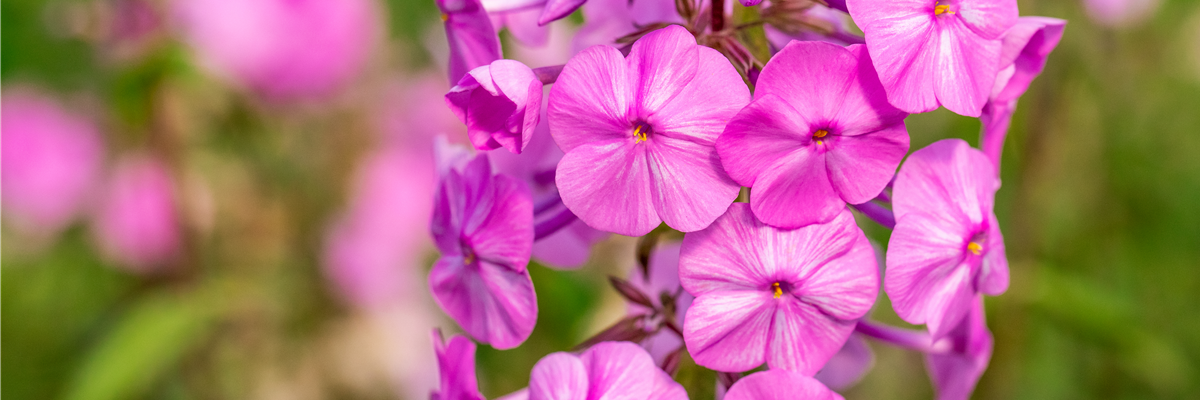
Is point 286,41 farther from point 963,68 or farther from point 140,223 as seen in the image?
point 963,68

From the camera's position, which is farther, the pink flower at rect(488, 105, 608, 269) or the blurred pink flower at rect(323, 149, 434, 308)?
the blurred pink flower at rect(323, 149, 434, 308)

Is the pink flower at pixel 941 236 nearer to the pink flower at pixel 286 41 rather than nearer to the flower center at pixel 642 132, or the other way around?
the flower center at pixel 642 132

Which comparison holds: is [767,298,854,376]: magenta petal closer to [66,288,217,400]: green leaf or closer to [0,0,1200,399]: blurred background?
[0,0,1200,399]: blurred background

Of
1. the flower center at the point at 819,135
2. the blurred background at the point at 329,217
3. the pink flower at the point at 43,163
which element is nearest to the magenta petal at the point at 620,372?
A: the flower center at the point at 819,135

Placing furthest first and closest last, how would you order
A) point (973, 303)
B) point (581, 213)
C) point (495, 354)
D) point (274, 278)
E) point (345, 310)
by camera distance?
point (345, 310)
point (274, 278)
point (495, 354)
point (973, 303)
point (581, 213)

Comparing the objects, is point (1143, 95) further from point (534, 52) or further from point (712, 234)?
point (712, 234)

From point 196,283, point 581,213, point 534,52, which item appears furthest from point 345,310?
point 581,213

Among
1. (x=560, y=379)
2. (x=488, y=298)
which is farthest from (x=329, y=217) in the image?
(x=560, y=379)

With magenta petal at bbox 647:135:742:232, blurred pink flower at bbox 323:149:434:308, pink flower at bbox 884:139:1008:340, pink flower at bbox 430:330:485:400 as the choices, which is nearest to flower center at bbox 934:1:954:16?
pink flower at bbox 884:139:1008:340
